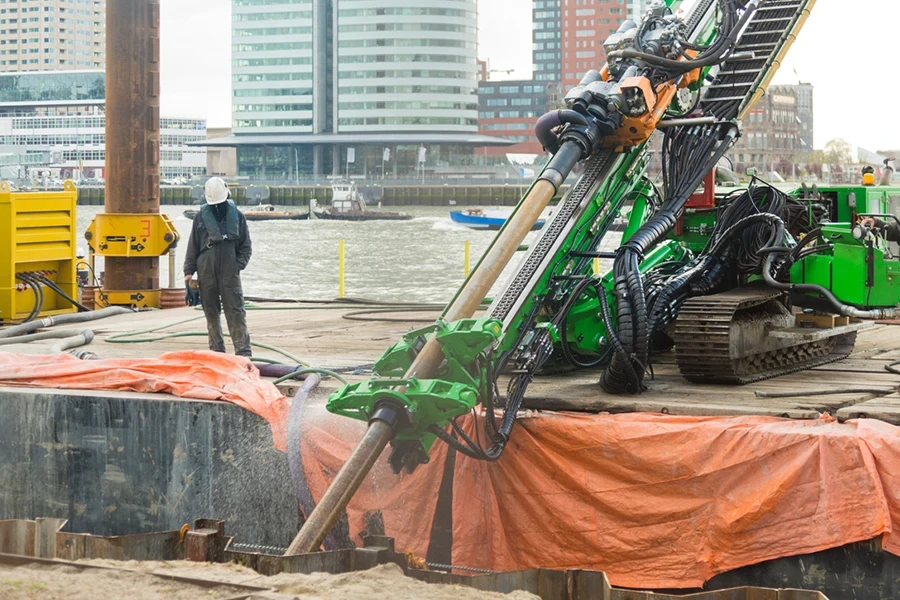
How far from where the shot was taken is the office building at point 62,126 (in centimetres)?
16375

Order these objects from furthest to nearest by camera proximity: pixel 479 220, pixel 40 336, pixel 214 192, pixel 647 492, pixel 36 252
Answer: pixel 479 220
pixel 36 252
pixel 40 336
pixel 214 192
pixel 647 492

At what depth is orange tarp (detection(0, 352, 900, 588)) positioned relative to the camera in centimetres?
846

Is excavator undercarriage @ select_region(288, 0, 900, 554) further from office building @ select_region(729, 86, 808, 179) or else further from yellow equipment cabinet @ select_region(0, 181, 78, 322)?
office building @ select_region(729, 86, 808, 179)

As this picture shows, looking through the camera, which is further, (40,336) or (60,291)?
(60,291)

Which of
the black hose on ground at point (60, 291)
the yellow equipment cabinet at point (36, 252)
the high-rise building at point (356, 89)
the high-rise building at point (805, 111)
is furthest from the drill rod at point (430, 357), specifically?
the high-rise building at point (356, 89)

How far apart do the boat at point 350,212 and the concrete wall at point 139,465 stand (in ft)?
287

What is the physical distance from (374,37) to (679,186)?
476 ft

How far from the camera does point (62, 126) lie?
166 metres

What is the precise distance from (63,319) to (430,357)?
8.33m

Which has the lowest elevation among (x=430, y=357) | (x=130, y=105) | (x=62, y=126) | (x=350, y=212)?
(x=430, y=357)

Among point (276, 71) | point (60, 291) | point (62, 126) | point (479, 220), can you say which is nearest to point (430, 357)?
point (60, 291)

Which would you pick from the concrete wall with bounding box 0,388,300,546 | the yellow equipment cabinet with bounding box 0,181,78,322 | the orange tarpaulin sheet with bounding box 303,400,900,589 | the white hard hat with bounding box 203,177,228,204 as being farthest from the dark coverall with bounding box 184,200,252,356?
the yellow equipment cabinet with bounding box 0,181,78,322

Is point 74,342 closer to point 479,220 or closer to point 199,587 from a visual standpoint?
point 199,587

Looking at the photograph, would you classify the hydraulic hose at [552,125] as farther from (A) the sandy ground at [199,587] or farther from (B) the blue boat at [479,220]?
(B) the blue boat at [479,220]
